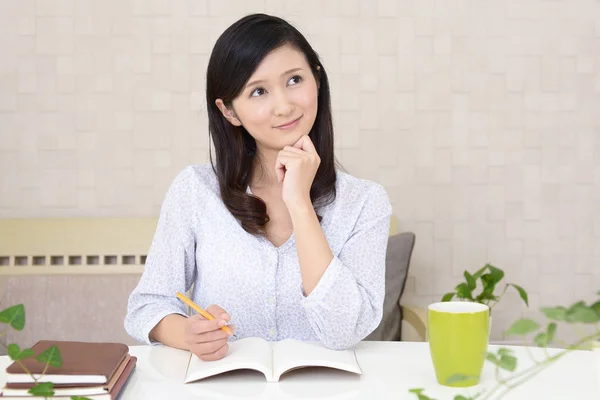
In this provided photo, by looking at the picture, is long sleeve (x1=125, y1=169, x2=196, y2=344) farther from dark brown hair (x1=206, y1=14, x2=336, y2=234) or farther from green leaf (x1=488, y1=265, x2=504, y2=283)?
green leaf (x1=488, y1=265, x2=504, y2=283)

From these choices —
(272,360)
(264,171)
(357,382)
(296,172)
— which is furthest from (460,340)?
(264,171)

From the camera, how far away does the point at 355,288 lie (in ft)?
4.62

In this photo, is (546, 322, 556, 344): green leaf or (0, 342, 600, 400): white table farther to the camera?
(0, 342, 600, 400): white table

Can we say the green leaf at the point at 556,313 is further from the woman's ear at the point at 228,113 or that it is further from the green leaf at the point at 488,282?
the green leaf at the point at 488,282

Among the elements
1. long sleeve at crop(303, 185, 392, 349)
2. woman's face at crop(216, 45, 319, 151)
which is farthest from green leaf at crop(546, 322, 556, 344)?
woman's face at crop(216, 45, 319, 151)

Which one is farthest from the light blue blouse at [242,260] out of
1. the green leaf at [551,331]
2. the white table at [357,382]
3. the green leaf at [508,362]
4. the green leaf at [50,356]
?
the green leaf at [551,331]

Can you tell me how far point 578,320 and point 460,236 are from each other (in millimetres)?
2343

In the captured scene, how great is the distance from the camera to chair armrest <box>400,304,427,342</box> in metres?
2.33

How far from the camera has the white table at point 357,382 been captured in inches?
43.2

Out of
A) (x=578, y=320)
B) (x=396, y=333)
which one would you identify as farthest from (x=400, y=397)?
(x=396, y=333)

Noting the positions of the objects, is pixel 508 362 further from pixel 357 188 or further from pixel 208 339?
pixel 357 188

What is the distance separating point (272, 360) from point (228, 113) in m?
0.68

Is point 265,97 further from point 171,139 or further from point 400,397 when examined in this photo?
point 171,139

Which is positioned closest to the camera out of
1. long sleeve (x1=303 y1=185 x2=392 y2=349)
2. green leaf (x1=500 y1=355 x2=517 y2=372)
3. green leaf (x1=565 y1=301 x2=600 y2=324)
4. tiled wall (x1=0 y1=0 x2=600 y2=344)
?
green leaf (x1=565 y1=301 x2=600 y2=324)
